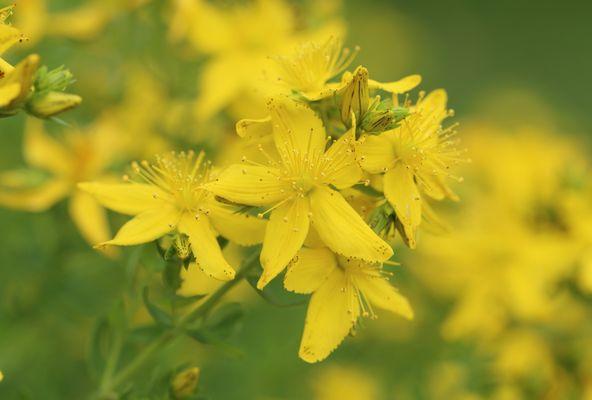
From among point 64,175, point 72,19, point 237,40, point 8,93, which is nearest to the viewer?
point 8,93

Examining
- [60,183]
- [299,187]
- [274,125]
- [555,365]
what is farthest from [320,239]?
[555,365]

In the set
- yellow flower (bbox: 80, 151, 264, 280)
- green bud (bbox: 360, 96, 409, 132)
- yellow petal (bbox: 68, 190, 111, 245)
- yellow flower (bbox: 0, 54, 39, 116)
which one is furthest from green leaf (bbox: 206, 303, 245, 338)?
yellow petal (bbox: 68, 190, 111, 245)

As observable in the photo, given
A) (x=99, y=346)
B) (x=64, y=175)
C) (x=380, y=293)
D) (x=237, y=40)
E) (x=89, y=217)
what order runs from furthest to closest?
(x=237, y=40) < (x=64, y=175) < (x=89, y=217) < (x=99, y=346) < (x=380, y=293)

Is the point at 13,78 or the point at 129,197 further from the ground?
the point at 13,78

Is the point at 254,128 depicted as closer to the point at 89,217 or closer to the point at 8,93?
the point at 8,93

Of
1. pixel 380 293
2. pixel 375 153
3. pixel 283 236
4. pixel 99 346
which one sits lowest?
pixel 99 346

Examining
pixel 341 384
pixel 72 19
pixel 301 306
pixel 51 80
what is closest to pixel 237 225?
pixel 51 80

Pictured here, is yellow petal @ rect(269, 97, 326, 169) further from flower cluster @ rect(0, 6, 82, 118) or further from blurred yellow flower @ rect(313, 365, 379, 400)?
blurred yellow flower @ rect(313, 365, 379, 400)

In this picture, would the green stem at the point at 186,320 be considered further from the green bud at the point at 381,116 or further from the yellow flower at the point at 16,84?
the yellow flower at the point at 16,84
